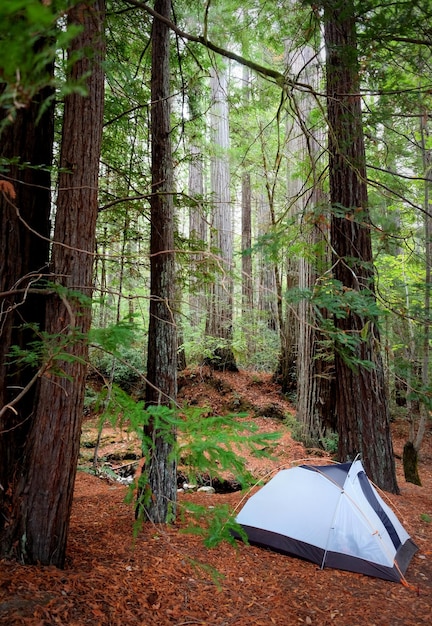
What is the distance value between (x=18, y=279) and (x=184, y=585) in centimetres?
291

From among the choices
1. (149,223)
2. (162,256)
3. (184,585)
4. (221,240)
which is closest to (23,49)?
(162,256)

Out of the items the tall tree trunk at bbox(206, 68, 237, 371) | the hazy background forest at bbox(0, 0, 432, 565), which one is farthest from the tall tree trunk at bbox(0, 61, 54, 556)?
the tall tree trunk at bbox(206, 68, 237, 371)

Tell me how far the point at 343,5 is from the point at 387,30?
0.44m

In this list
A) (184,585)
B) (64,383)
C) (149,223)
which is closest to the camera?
(64,383)

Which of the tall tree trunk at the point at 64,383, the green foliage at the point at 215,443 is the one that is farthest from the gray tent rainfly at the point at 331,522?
the green foliage at the point at 215,443

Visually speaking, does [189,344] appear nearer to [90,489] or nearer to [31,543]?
[90,489]

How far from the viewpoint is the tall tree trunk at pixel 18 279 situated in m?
3.17

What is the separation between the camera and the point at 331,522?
4398 millimetres

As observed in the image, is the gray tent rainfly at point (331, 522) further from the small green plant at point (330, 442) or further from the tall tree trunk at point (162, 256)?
the small green plant at point (330, 442)

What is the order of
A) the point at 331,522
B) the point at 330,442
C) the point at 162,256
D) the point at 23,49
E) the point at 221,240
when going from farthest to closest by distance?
1. the point at 221,240
2. the point at 330,442
3. the point at 162,256
4. the point at 331,522
5. the point at 23,49

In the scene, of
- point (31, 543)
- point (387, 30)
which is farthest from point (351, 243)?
point (31, 543)

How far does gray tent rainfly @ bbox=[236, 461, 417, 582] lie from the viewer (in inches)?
168

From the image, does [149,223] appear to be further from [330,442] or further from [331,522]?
[330,442]

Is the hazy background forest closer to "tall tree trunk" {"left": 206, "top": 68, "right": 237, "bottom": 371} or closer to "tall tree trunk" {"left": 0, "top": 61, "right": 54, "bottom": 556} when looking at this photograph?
"tall tree trunk" {"left": 0, "top": 61, "right": 54, "bottom": 556}
